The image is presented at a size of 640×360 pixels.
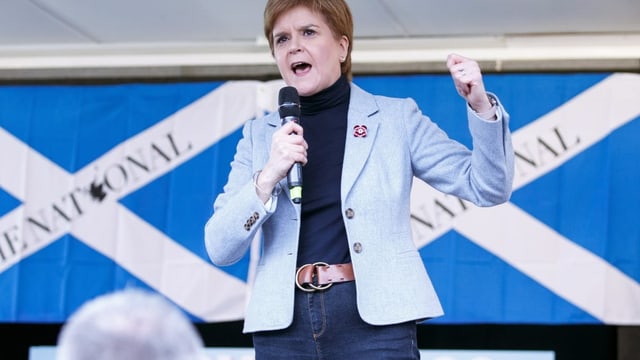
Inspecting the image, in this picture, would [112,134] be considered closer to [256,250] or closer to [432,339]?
[256,250]

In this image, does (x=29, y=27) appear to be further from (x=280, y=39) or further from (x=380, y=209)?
(x=380, y=209)

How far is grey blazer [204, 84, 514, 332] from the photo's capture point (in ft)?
6.66

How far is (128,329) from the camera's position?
913 mm

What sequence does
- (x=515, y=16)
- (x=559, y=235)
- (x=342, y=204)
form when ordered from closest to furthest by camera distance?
1. (x=342, y=204)
2. (x=515, y=16)
3. (x=559, y=235)

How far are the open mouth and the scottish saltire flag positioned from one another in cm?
252

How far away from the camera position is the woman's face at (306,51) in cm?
221

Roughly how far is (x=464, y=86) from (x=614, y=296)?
286cm

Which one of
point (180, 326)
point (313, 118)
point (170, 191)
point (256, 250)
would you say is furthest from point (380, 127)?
point (170, 191)

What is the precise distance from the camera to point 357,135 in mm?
2156

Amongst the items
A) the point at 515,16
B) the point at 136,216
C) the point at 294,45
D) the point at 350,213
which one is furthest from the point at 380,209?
the point at 136,216

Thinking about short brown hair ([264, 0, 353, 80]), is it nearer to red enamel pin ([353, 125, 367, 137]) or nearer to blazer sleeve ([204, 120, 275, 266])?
red enamel pin ([353, 125, 367, 137])

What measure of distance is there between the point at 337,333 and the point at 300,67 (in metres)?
0.62

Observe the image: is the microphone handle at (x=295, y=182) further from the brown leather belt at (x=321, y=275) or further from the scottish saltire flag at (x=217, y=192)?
the scottish saltire flag at (x=217, y=192)


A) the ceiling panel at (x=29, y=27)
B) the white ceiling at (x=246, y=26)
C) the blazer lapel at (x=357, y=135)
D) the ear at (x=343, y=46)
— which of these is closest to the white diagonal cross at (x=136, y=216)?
the white ceiling at (x=246, y=26)
